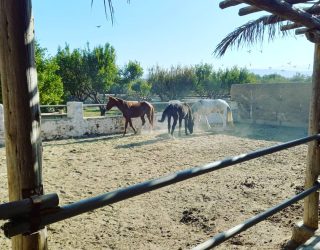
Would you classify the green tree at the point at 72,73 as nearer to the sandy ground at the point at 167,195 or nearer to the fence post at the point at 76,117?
the fence post at the point at 76,117

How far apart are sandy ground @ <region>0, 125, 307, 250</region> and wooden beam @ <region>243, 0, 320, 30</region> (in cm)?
215

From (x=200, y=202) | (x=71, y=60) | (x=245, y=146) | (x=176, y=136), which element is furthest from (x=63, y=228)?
(x=71, y=60)

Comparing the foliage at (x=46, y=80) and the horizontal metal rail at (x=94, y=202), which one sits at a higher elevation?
the foliage at (x=46, y=80)

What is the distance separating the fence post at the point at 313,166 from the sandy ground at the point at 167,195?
39 centimetres

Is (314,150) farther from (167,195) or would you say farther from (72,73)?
(72,73)

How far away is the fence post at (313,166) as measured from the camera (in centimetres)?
261

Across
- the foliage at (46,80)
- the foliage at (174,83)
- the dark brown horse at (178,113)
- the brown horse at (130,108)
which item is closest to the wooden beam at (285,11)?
the dark brown horse at (178,113)

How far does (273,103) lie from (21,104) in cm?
1562

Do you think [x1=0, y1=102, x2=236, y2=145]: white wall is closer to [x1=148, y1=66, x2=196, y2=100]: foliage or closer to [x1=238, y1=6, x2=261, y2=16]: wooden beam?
[x1=238, y1=6, x2=261, y2=16]: wooden beam

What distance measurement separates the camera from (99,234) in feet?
11.1

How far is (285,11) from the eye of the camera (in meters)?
1.86

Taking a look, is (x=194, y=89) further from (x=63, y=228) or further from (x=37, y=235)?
(x=37, y=235)

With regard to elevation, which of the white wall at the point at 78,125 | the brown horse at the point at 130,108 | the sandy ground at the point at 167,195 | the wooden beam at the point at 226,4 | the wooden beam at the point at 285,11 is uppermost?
the wooden beam at the point at 226,4

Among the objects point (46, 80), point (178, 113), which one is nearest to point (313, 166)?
point (178, 113)
